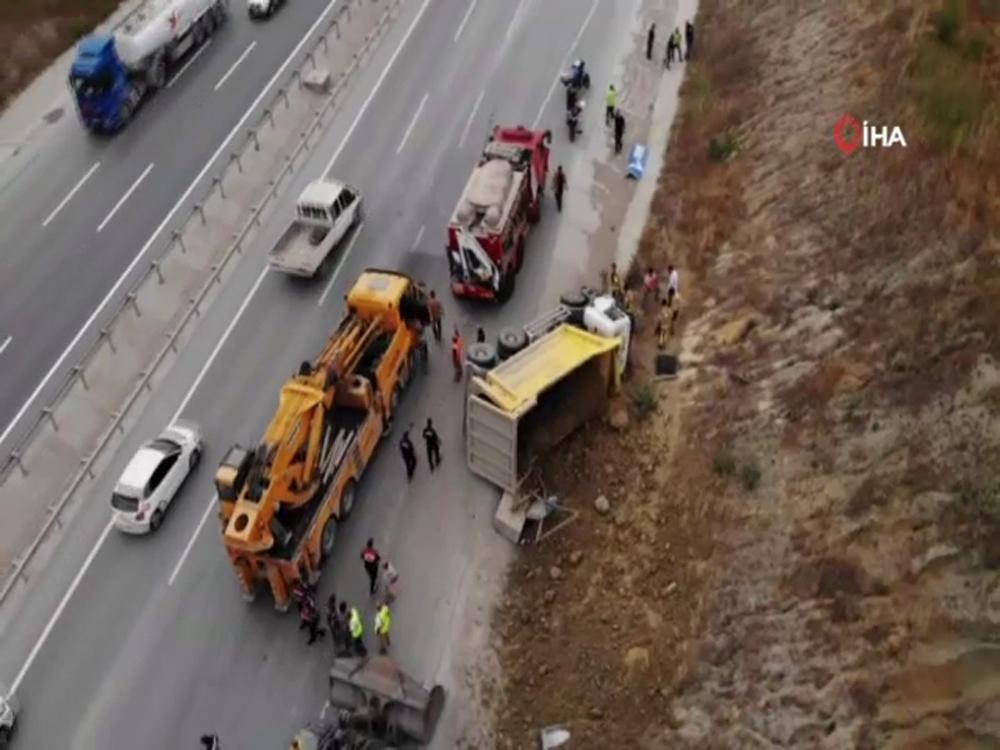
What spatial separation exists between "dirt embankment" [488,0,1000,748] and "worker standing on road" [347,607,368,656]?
9.39 ft

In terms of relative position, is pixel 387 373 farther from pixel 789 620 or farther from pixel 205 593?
pixel 789 620

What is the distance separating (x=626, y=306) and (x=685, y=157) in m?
7.75

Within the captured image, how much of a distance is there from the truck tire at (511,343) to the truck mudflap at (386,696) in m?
7.84

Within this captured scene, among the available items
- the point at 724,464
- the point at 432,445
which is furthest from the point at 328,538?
the point at 724,464

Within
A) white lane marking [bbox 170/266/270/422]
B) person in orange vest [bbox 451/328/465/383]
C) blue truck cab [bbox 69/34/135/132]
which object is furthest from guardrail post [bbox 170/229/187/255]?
person in orange vest [bbox 451/328/465/383]

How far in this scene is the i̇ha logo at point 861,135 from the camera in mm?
26938

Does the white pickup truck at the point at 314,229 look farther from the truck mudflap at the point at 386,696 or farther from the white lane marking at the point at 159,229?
the truck mudflap at the point at 386,696

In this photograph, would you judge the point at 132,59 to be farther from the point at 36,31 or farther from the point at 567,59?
the point at 567,59

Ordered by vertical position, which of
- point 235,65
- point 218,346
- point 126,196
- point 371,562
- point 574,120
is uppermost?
point 235,65


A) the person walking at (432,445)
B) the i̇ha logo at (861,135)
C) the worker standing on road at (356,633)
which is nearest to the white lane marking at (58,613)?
the worker standing on road at (356,633)

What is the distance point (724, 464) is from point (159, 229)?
63.5 ft

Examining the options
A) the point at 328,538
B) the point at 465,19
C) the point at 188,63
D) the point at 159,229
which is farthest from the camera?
the point at 465,19

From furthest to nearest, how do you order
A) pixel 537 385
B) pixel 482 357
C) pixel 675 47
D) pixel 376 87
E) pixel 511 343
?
pixel 376 87
pixel 675 47
pixel 511 343
pixel 482 357
pixel 537 385

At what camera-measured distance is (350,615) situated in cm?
2155
